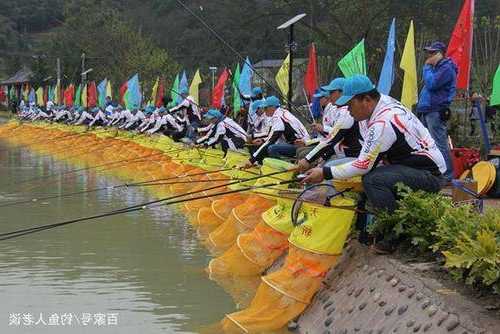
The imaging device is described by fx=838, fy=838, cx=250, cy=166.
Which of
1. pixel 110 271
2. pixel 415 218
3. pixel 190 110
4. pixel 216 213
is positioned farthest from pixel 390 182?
pixel 190 110

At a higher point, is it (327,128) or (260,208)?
(327,128)

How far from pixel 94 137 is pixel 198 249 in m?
23.4

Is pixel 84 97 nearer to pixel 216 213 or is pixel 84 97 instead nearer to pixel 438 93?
pixel 216 213

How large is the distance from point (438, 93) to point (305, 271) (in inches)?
147

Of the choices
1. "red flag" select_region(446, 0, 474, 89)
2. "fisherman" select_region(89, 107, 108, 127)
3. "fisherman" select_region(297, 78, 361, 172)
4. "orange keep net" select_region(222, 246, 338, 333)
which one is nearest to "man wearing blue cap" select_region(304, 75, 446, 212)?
"orange keep net" select_region(222, 246, 338, 333)

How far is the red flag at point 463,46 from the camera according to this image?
11414 mm

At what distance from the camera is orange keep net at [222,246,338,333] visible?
7.29 m

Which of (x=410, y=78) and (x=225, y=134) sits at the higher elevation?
(x=410, y=78)

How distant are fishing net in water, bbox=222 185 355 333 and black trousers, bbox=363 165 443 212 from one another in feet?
1.26

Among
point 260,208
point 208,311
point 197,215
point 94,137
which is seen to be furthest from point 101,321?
point 94,137

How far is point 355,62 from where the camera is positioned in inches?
639

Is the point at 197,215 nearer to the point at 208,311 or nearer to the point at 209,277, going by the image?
the point at 209,277

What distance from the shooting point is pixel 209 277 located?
9625 millimetres

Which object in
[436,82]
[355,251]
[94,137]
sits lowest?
[94,137]
